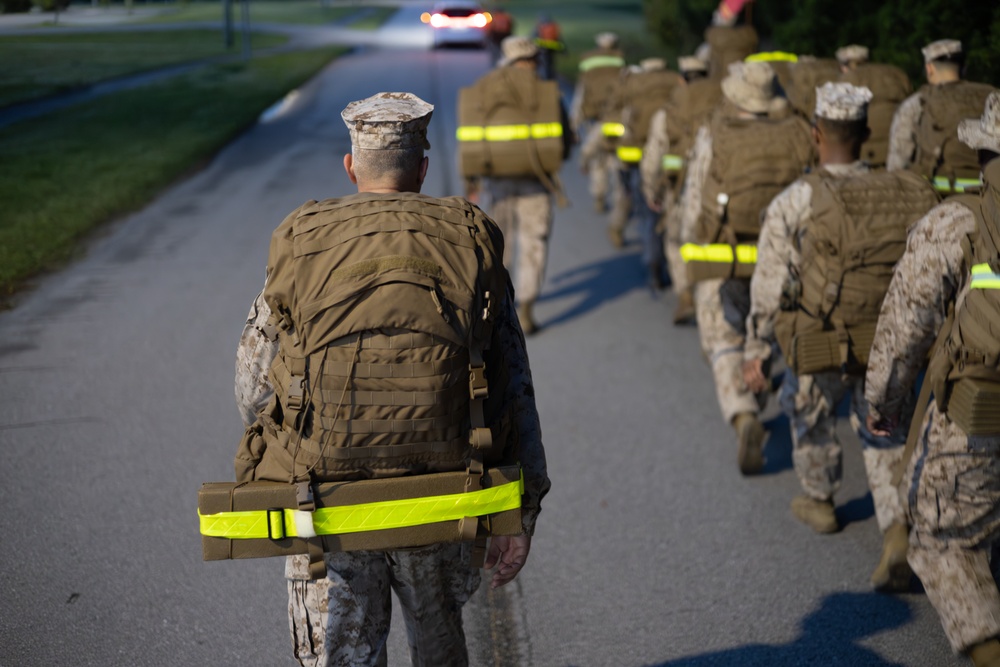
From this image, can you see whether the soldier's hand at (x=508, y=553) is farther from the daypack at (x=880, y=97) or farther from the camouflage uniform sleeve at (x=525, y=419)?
the daypack at (x=880, y=97)

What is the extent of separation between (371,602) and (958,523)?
2275mm

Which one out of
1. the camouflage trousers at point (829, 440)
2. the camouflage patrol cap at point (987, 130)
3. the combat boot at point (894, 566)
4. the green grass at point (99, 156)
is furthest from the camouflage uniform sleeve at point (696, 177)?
the green grass at point (99, 156)

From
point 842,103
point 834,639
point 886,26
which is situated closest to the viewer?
point 834,639

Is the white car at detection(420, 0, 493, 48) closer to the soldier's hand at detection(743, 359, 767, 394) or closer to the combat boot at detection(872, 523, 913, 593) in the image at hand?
the soldier's hand at detection(743, 359, 767, 394)

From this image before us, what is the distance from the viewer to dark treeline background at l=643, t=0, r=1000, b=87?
10844 mm

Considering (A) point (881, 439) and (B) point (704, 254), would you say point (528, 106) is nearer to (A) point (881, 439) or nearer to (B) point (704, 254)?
(B) point (704, 254)

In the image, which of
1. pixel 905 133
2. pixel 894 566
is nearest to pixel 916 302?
pixel 894 566

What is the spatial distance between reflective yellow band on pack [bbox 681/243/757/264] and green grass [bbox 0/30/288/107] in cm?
935

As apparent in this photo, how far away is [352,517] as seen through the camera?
314cm

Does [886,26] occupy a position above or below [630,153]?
above

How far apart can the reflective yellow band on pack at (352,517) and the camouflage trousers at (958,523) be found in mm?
2013

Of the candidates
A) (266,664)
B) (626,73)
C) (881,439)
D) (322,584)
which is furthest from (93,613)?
(626,73)

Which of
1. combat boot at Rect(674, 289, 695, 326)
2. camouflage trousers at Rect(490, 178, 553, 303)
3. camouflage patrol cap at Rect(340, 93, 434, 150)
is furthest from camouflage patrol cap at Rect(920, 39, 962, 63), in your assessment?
camouflage patrol cap at Rect(340, 93, 434, 150)

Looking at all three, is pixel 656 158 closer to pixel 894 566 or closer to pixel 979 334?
pixel 894 566
